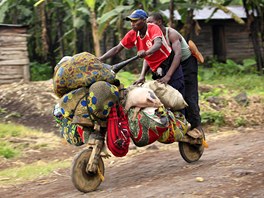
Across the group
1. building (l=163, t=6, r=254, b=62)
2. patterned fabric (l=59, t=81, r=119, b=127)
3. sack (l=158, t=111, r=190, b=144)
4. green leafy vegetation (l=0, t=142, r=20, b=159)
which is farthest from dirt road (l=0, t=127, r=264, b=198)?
building (l=163, t=6, r=254, b=62)

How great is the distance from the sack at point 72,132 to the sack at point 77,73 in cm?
52

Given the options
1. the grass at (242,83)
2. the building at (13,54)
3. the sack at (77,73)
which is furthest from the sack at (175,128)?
the building at (13,54)

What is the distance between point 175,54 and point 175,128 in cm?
84

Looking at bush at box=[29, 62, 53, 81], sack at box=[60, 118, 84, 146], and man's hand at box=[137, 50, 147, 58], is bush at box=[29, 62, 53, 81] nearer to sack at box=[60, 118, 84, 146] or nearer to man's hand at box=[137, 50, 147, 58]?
sack at box=[60, 118, 84, 146]

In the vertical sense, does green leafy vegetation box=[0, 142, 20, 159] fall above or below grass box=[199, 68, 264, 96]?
above

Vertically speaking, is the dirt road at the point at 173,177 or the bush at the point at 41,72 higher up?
the dirt road at the point at 173,177

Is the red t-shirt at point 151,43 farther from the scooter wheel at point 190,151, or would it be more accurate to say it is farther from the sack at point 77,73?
the scooter wheel at point 190,151

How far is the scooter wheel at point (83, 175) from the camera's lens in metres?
5.18

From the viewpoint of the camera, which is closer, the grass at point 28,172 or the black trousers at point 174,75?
the black trousers at point 174,75

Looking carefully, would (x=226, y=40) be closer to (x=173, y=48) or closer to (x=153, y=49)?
(x=173, y=48)

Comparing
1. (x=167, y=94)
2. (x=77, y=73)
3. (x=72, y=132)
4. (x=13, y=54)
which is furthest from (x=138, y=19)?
(x=13, y=54)

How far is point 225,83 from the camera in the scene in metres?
14.8

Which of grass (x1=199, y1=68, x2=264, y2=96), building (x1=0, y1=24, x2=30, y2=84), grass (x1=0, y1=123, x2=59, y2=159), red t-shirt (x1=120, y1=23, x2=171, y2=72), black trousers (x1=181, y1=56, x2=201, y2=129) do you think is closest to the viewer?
red t-shirt (x1=120, y1=23, x2=171, y2=72)

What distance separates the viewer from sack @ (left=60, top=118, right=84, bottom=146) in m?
5.65
